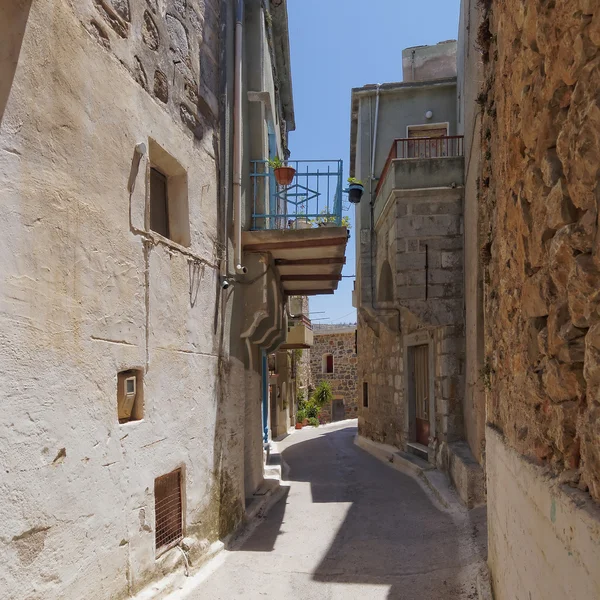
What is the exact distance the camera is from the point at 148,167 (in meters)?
4.22

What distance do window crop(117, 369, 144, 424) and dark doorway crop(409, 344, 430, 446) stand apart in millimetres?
6803

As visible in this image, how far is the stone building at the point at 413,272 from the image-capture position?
28.8ft

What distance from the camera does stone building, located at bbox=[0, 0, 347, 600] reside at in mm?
2803

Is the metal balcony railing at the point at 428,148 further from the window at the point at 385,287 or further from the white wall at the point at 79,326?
the white wall at the point at 79,326

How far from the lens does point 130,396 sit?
152 inches

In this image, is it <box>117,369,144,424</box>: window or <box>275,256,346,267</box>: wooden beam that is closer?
<box>117,369,144,424</box>: window

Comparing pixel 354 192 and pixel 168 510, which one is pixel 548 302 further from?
pixel 354 192

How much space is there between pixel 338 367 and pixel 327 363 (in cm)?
61

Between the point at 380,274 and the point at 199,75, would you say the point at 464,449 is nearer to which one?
the point at 380,274

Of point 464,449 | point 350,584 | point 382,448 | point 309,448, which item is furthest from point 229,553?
point 309,448

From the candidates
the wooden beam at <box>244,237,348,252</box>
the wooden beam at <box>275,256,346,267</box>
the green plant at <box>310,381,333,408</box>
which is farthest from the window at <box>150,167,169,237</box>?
the green plant at <box>310,381,333,408</box>

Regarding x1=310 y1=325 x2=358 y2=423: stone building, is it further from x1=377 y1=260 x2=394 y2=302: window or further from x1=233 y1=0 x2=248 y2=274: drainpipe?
x1=233 y1=0 x2=248 y2=274: drainpipe

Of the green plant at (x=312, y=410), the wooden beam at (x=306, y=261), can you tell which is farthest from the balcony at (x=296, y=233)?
the green plant at (x=312, y=410)

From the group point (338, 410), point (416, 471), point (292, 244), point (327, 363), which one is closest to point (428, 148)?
point (292, 244)
